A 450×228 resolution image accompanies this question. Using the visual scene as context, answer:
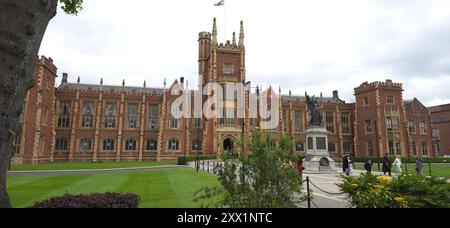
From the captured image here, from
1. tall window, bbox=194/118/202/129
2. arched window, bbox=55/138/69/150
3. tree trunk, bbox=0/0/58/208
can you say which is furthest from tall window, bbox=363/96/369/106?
tree trunk, bbox=0/0/58/208

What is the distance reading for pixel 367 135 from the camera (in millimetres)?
53906

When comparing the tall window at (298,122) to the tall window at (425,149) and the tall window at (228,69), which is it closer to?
the tall window at (228,69)

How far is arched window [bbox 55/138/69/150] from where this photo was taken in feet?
148

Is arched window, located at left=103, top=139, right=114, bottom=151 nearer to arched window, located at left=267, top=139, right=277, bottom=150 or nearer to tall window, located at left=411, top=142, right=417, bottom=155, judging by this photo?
arched window, located at left=267, top=139, right=277, bottom=150

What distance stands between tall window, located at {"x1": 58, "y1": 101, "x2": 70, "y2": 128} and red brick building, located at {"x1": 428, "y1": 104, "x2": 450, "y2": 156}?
79845 millimetres

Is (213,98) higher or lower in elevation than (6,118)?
higher

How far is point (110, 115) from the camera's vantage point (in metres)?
49.0

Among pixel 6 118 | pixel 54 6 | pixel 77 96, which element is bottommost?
pixel 6 118

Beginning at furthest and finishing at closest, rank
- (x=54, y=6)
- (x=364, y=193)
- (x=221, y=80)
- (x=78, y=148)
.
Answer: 1. (x=221, y=80)
2. (x=78, y=148)
3. (x=364, y=193)
4. (x=54, y=6)

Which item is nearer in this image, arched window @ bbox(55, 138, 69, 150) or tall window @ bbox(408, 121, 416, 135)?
arched window @ bbox(55, 138, 69, 150)

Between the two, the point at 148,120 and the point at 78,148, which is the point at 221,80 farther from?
the point at 78,148

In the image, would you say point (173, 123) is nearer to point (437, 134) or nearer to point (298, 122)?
point (298, 122)
